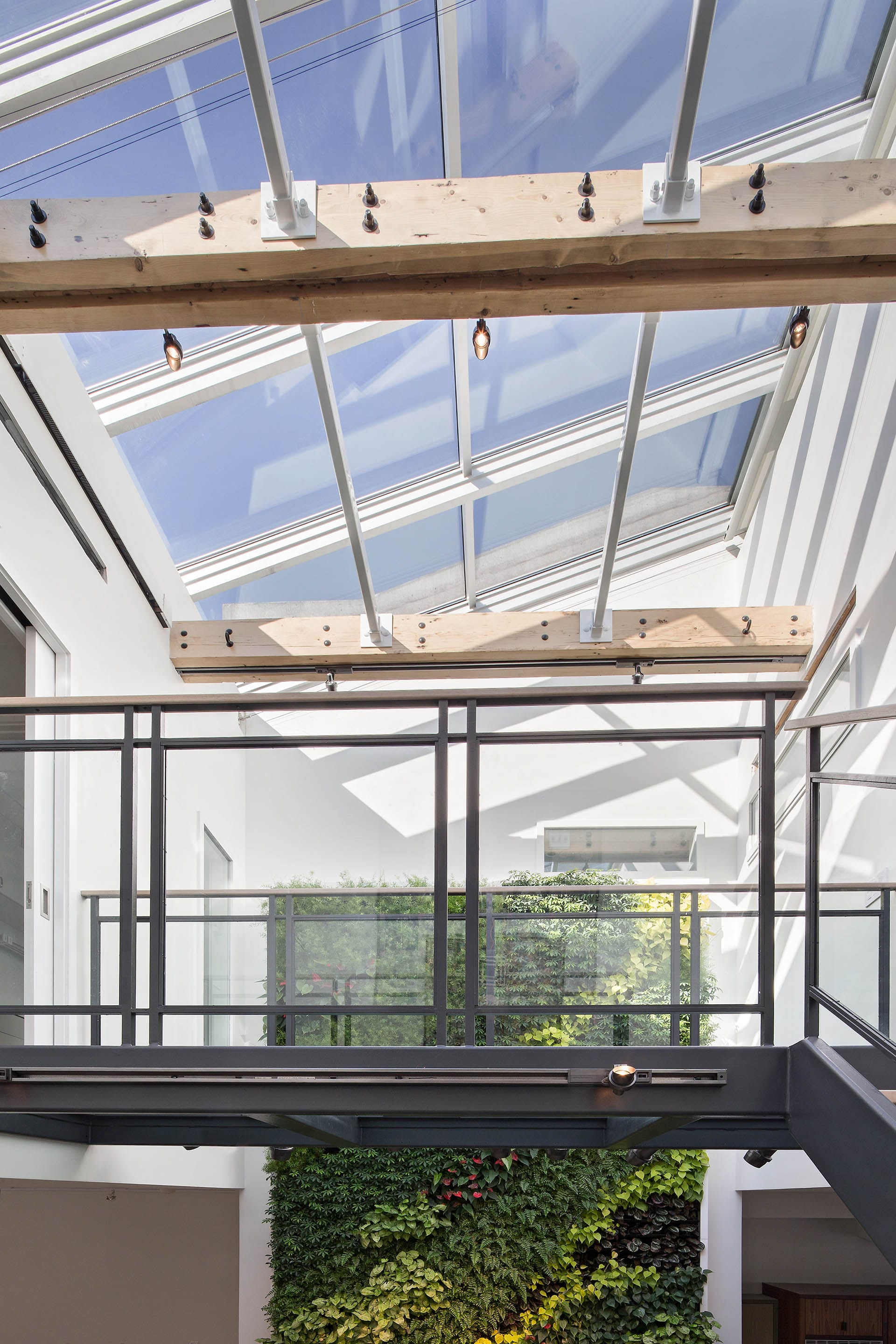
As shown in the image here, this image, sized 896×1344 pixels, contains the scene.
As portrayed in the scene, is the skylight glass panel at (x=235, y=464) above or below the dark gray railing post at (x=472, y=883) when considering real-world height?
above

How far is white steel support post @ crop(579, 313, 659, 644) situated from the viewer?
5430mm

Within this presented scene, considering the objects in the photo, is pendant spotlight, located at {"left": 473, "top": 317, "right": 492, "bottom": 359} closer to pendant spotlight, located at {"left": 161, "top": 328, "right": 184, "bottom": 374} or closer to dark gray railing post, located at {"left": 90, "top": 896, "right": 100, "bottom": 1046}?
pendant spotlight, located at {"left": 161, "top": 328, "right": 184, "bottom": 374}

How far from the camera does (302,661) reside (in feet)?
22.2

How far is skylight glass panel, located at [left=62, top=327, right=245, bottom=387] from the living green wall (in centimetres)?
499

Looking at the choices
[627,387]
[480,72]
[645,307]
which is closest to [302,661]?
[627,387]

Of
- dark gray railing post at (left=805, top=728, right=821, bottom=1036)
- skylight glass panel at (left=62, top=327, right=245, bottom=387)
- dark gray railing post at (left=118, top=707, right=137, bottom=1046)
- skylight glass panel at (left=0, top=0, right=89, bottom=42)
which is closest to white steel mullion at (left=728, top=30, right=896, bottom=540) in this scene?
dark gray railing post at (left=805, top=728, right=821, bottom=1036)

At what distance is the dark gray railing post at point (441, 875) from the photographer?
365 centimetres

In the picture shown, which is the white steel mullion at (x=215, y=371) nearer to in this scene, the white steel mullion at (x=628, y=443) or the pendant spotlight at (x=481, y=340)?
the white steel mullion at (x=628, y=443)

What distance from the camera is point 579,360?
6797mm

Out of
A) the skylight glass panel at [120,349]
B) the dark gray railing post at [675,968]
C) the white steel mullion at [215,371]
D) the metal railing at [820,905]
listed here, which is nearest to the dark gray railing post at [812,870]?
the metal railing at [820,905]

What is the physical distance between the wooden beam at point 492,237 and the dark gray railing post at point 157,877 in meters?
1.43

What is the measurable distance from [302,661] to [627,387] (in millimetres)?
2750

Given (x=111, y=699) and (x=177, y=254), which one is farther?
(x=111, y=699)

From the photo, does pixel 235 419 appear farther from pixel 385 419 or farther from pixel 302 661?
pixel 302 661
